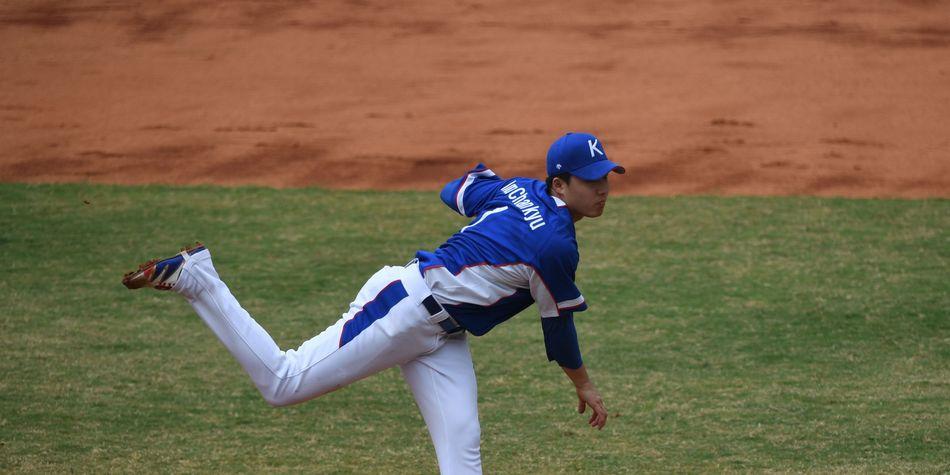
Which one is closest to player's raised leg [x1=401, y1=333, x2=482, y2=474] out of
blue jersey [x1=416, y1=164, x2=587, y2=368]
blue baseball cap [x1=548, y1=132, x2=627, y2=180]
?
blue jersey [x1=416, y1=164, x2=587, y2=368]

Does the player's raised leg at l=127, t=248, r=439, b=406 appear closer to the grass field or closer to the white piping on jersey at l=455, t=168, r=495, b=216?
the white piping on jersey at l=455, t=168, r=495, b=216

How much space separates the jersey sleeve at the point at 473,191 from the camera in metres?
4.18

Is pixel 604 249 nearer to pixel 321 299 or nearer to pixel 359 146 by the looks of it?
pixel 321 299

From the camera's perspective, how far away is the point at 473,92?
1254 cm

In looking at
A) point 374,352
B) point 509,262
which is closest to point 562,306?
point 509,262

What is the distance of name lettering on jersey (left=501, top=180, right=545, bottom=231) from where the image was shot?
12.4ft

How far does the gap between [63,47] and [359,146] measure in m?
4.82

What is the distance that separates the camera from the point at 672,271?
7777 mm

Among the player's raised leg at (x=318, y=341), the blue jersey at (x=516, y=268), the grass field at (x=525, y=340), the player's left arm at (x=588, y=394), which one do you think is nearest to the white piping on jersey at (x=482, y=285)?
the blue jersey at (x=516, y=268)

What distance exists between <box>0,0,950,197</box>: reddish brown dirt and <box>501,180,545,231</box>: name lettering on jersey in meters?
6.17

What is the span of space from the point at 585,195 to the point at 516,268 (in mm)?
343

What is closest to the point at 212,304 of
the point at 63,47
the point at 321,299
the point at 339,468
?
the point at 339,468

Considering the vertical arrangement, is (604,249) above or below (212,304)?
below

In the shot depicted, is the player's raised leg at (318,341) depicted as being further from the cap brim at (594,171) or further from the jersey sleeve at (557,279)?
the cap brim at (594,171)
